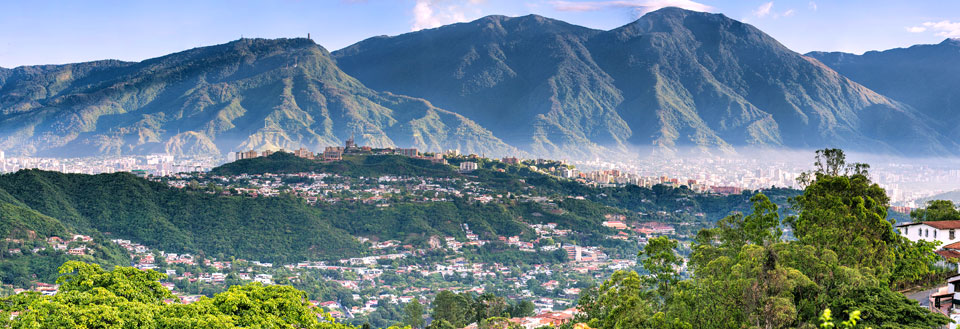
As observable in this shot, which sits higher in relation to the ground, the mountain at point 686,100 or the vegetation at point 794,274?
the mountain at point 686,100

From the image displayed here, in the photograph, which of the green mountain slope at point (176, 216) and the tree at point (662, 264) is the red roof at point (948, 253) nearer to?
the tree at point (662, 264)

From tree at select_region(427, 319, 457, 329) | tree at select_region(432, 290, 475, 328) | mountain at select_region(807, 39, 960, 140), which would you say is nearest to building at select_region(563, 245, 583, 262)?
tree at select_region(432, 290, 475, 328)

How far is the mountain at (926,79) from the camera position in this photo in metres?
166

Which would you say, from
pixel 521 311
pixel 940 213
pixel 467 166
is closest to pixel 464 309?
pixel 521 311

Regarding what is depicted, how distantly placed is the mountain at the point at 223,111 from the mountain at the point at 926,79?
274 feet

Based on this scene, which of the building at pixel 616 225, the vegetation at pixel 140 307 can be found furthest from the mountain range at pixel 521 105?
the vegetation at pixel 140 307

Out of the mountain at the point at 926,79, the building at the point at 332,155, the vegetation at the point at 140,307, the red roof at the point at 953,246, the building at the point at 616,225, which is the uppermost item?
the mountain at the point at 926,79

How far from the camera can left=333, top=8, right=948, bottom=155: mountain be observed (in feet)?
521

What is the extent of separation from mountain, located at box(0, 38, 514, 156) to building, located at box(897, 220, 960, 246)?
115 m

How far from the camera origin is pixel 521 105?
7131 inches

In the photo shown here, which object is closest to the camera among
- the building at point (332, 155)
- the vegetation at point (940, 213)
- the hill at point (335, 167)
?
the vegetation at point (940, 213)

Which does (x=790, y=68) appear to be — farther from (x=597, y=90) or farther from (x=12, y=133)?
(x=12, y=133)

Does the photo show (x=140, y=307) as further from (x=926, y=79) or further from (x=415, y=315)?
(x=926, y=79)

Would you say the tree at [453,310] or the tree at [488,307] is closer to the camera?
the tree at [453,310]
